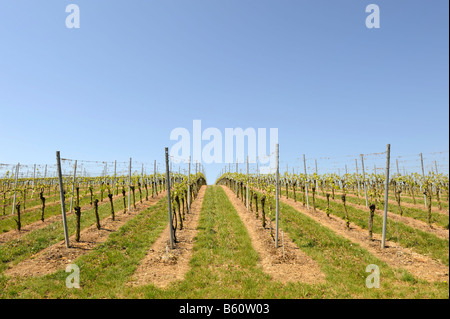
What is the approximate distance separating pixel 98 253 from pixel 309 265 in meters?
8.88

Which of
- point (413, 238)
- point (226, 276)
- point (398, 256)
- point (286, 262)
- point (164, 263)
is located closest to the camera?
point (226, 276)

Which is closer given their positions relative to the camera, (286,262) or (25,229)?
(286,262)

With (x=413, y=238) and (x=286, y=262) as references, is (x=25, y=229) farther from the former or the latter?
(x=413, y=238)

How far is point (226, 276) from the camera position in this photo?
7656mm

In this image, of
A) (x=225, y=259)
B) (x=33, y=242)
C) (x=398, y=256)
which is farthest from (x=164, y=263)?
(x=398, y=256)

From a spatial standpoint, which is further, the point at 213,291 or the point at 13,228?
the point at 13,228

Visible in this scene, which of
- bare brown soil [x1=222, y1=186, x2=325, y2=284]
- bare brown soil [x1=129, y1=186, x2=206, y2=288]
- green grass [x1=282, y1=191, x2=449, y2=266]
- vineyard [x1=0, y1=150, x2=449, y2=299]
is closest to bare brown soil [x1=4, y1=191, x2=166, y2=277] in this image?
vineyard [x1=0, y1=150, x2=449, y2=299]

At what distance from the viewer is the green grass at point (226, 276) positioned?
6637 millimetres

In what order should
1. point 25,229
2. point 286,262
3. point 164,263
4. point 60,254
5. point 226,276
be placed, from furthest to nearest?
point 25,229 → point 60,254 → point 164,263 → point 286,262 → point 226,276

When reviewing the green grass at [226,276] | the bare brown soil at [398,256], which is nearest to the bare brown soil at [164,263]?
the green grass at [226,276]

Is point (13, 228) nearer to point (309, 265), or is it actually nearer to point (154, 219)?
point (154, 219)

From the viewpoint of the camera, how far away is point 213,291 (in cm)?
676

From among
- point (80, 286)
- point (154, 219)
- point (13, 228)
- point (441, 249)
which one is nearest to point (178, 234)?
point (154, 219)

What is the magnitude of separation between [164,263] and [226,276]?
289cm
